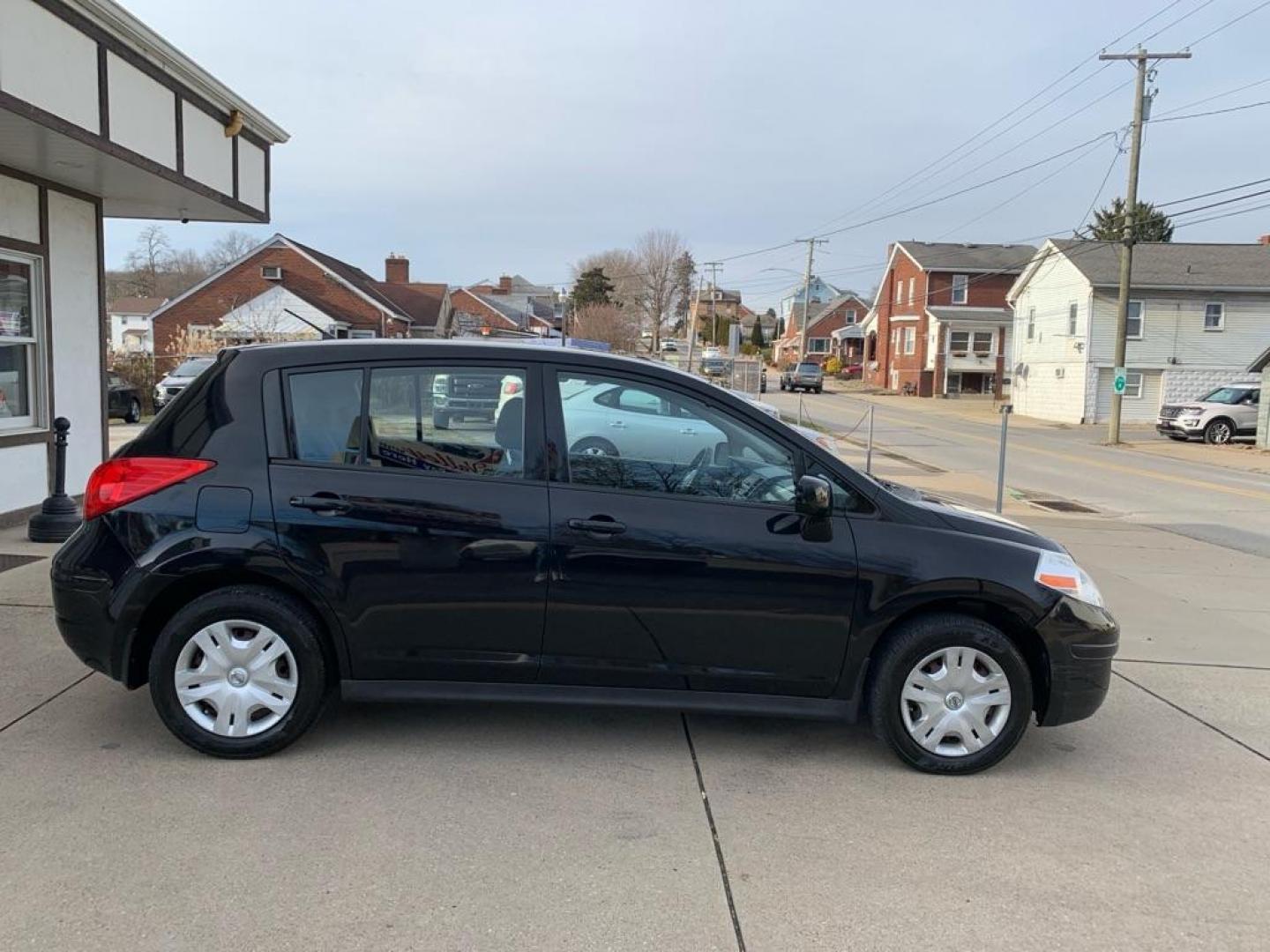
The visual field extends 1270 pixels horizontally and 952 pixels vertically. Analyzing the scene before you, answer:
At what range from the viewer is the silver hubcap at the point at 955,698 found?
13.3 ft

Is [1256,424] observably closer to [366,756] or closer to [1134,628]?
[1134,628]

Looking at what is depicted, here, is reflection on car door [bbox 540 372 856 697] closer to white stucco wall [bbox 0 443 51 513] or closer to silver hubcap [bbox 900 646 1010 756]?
silver hubcap [bbox 900 646 1010 756]

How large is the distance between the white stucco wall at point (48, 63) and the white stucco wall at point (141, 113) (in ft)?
0.94

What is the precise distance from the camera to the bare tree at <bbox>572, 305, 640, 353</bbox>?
5312 centimetres

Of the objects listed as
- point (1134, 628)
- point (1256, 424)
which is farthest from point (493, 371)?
point (1256, 424)

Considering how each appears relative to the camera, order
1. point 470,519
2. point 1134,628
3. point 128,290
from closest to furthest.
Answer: point 470,519 < point 1134,628 < point 128,290

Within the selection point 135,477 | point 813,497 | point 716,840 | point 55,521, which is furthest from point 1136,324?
point 135,477

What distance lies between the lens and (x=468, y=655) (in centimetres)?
402

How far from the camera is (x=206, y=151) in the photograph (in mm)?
8727

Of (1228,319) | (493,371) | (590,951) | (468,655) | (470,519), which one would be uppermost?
(1228,319)

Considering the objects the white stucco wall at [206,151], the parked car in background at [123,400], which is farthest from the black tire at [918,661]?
the parked car in background at [123,400]

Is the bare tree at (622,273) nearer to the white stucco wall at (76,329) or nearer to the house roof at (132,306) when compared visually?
the house roof at (132,306)

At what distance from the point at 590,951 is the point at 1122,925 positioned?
1.68 meters

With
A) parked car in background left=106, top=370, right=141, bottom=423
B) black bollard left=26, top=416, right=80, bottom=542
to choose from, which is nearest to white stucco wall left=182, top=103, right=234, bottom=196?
black bollard left=26, top=416, right=80, bottom=542
